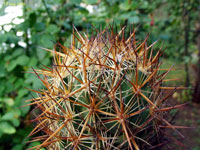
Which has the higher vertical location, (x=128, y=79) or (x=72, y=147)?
(x=128, y=79)

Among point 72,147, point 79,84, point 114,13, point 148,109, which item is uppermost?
point 114,13

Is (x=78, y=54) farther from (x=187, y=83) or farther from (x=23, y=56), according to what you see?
(x=187, y=83)

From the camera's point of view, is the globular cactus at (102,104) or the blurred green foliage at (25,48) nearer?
the globular cactus at (102,104)

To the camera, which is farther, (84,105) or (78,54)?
(78,54)

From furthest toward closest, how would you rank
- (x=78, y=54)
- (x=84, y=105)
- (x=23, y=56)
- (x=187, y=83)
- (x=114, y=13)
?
(x=187, y=83) → (x=114, y=13) → (x=23, y=56) → (x=78, y=54) → (x=84, y=105)

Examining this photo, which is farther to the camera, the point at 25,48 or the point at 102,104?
the point at 25,48

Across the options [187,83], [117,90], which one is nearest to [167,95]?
[117,90]

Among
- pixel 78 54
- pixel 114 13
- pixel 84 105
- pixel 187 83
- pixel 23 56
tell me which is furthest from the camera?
pixel 187 83

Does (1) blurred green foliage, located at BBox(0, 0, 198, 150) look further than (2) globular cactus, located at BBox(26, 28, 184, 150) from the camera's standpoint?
Yes

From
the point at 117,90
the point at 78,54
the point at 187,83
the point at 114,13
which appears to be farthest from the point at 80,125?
the point at 187,83
